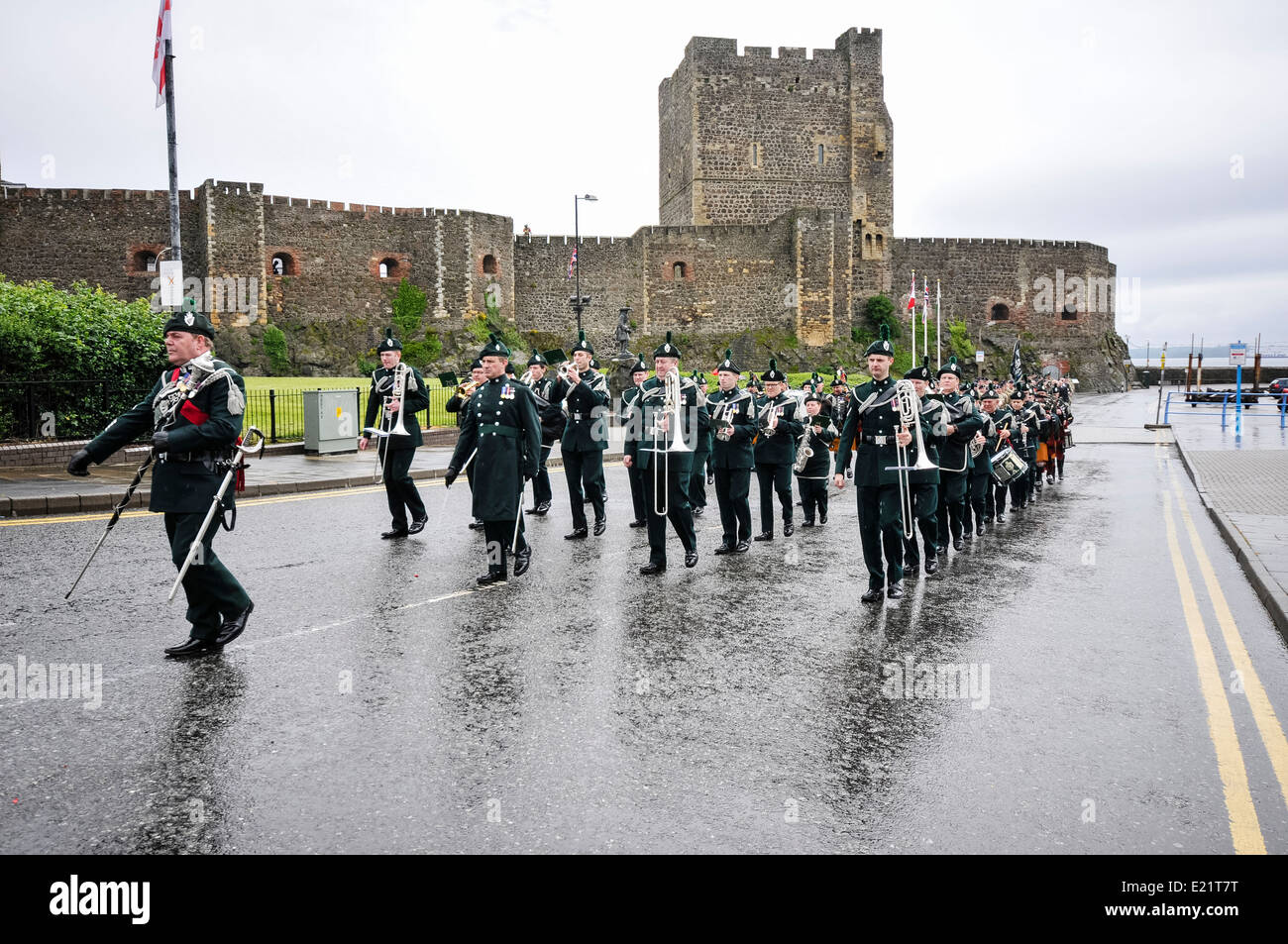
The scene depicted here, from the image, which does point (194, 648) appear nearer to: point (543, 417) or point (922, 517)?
point (543, 417)

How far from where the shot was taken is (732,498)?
10414 millimetres

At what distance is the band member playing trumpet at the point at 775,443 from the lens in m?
11.3

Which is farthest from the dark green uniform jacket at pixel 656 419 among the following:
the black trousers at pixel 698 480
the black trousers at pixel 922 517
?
the black trousers at pixel 922 517

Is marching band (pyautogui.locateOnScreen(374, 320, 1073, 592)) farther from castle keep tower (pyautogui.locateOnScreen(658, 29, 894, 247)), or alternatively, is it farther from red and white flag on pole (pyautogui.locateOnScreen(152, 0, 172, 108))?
castle keep tower (pyautogui.locateOnScreen(658, 29, 894, 247))

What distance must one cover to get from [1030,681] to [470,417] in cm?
508

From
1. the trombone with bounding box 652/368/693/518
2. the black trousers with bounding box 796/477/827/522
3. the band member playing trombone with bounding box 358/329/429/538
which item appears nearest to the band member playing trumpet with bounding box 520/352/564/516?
the trombone with bounding box 652/368/693/518

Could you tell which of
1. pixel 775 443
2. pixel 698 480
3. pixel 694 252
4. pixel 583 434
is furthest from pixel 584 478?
pixel 694 252

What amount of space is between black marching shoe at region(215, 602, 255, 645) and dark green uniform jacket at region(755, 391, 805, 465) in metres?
6.30

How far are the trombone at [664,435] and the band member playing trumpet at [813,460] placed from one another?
8.96 feet

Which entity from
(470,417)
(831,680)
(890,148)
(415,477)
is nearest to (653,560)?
(470,417)

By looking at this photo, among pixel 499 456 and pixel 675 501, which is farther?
pixel 675 501

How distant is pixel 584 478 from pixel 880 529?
14.7 feet

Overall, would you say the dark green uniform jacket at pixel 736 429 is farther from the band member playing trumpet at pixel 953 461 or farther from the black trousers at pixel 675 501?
the band member playing trumpet at pixel 953 461

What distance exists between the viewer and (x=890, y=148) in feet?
197
